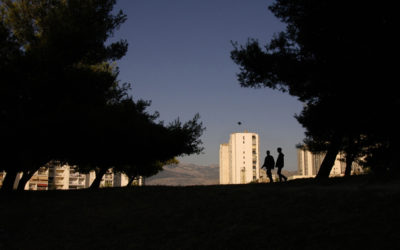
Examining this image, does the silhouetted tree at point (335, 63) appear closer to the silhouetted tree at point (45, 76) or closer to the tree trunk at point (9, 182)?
the silhouetted tree at point (45, 76)

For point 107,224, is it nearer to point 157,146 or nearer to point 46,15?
point 46,15

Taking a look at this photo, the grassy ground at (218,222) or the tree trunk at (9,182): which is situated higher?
the tree trunk at (9,182)

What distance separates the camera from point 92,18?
20.1 meters

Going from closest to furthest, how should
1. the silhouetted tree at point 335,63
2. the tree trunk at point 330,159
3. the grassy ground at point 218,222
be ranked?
1. the grassy ground at point 218,222
2. the silhouetted tree at point 335,63
3. the tree trunk at point 330,159

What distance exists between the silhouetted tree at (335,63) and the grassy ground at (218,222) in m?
4.95

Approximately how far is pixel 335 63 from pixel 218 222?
987 centimetres

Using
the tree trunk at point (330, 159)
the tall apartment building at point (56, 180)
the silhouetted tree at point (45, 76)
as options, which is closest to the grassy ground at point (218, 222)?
the silhouetted tree at point (45, 76)

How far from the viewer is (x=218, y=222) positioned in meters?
9.71

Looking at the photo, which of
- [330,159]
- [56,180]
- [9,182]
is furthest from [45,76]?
[56,180]

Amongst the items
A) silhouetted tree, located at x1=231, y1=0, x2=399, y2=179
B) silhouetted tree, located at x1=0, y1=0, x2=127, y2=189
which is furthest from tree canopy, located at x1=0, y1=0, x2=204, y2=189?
silhouetted tree, located at x1=231, y1=0, x2=399, y2=179

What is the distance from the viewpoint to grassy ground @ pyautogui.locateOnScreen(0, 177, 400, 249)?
26.2 feet

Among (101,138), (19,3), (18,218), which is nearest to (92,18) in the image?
(19,3)

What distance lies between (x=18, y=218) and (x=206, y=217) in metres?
6.08

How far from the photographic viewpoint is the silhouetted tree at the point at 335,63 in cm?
1583
